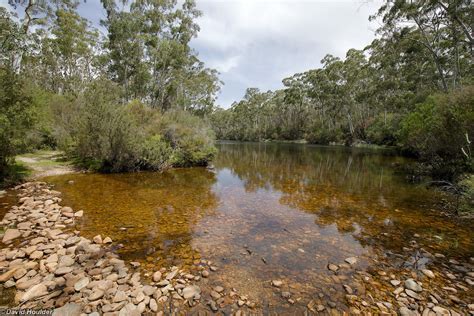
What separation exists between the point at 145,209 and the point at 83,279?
380cm

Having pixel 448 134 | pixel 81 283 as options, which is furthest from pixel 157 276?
pixel 448 134

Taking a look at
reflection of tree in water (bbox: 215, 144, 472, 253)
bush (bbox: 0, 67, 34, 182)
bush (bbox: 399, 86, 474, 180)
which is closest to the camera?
reflection of tree in water (bbox: 215, 144, 472, 253)

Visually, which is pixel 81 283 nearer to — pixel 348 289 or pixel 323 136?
pixel 348 289

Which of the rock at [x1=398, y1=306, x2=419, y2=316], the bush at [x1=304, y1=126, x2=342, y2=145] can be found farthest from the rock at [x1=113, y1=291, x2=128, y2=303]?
the bush at [x1=304, y1=126, x2=342, y2=145]

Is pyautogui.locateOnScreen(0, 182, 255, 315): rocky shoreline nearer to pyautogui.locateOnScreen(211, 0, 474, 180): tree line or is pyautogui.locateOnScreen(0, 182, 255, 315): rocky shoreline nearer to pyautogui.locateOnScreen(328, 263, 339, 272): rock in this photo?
pyautogui.locateOnScreen(328, 263, 339, 272): rock

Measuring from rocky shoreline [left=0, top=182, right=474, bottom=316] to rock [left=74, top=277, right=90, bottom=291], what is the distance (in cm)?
1

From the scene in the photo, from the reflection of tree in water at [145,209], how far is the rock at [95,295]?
1089mm

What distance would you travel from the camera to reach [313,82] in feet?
154

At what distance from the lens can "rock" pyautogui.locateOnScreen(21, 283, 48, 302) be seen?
3.21m

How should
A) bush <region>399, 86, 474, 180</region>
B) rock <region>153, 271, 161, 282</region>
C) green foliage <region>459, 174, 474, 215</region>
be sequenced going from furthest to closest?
bush <region>399, 86, 474, 180</region>, green foliage <region>459, 174, 474, 215</region>, rock <region>153, 271, 161, 282</region>

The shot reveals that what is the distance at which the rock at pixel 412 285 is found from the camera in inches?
146

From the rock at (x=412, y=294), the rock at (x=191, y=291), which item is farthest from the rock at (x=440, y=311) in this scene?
the rock at (x=191, y=291)

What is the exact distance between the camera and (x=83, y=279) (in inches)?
143

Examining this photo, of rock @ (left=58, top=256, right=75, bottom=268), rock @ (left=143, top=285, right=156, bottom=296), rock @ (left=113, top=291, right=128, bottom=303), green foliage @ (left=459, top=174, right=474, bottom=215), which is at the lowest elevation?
rock @ (left=143, top=285, right=156, bottom=296)
